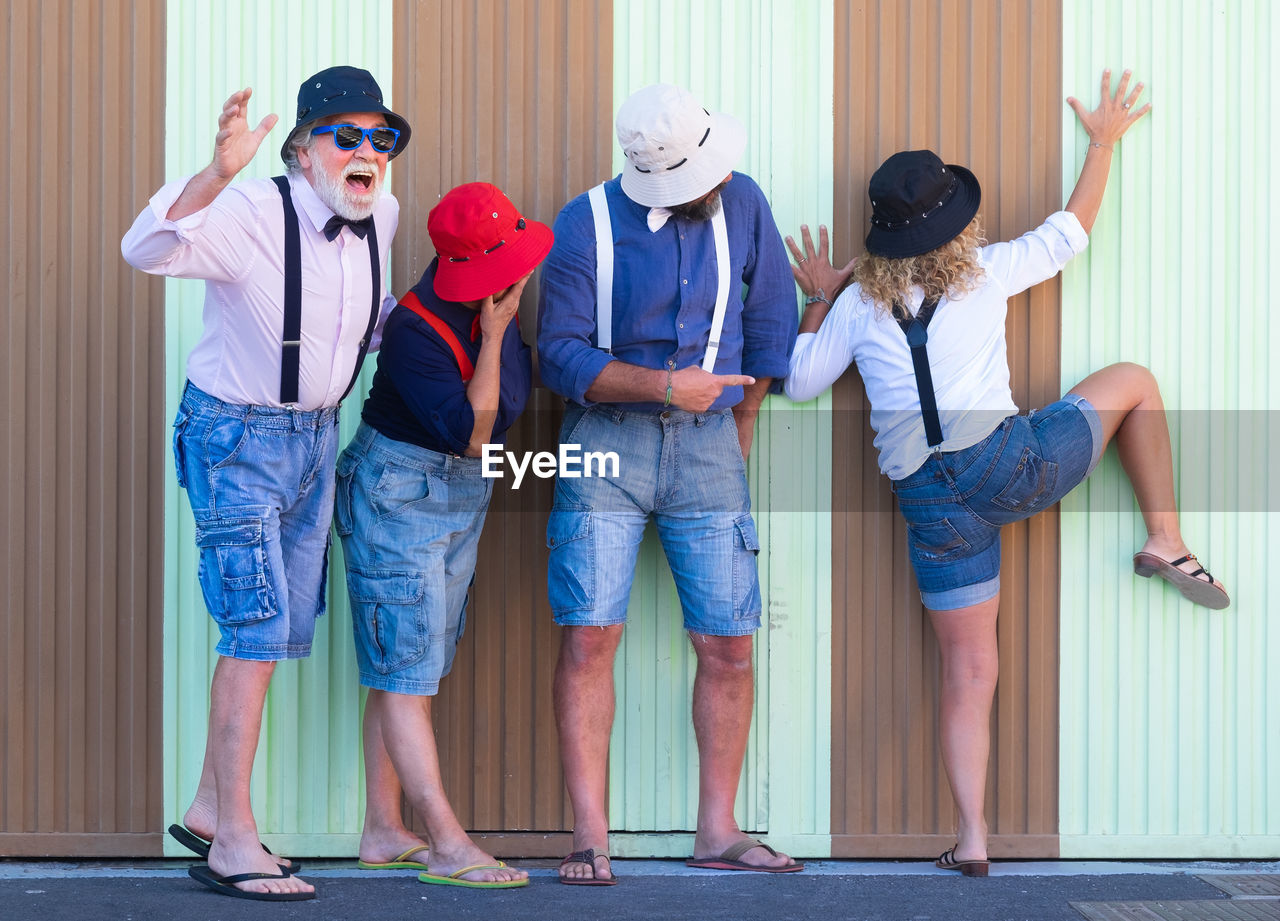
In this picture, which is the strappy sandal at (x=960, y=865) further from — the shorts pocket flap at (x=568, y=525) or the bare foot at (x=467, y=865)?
the shorts pocket flap at (x=568, y=525)

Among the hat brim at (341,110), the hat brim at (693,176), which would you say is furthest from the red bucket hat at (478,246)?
the hat brim at (693,176)

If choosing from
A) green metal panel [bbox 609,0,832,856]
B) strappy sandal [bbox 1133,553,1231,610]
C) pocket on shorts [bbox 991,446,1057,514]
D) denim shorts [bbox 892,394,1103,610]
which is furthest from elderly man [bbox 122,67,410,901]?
strappy sandal [bbox 1133,553,1231,610]

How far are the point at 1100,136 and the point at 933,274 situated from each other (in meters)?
0.71

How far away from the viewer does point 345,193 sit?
324 centimetres

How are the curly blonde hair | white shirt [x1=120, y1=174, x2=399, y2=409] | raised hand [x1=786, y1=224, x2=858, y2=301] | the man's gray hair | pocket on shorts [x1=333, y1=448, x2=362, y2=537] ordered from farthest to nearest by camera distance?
raised hand [x1=786, y1=224, x2=858, y2=301]
the curly blonde hair
pocket on shorts [x1=333, y1=448, x2=362, y2=537]
the man's gray hair
white shirt [x1=120, y1=174, x2=399, y2=409]

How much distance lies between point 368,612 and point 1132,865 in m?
2.29

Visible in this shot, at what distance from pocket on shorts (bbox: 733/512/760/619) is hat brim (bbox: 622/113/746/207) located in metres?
0.89

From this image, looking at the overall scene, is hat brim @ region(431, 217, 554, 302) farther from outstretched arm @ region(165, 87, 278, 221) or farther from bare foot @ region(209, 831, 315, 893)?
bare foot @ region(209, 831, 315, 893)

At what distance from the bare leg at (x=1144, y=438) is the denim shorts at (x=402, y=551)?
1.76 m

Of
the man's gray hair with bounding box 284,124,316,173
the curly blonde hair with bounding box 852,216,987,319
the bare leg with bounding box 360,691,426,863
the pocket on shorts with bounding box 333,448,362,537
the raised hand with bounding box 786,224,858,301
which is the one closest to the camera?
the man's gray hair with bounding box 284,124,316,173

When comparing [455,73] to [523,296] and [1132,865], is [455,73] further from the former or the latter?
[1132,865]

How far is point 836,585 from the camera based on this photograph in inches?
151

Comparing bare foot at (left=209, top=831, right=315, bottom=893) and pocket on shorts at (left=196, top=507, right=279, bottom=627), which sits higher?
pocket on shorts at (left=196, top=507, right=279, bottom=627)

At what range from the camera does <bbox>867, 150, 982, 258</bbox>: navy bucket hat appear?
3490 mm
